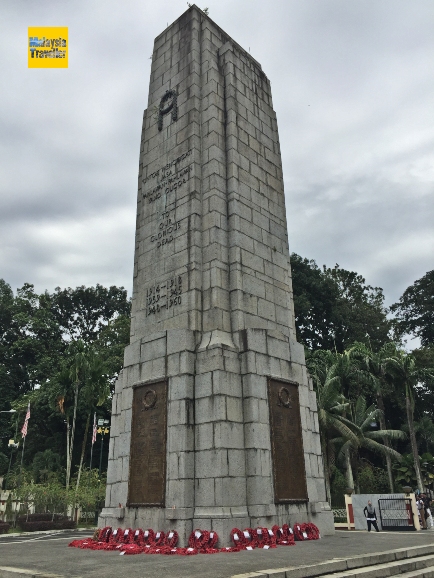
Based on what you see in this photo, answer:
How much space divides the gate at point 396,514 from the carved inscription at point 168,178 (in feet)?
41.7

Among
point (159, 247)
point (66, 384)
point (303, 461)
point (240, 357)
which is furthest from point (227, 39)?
point (66, 384)

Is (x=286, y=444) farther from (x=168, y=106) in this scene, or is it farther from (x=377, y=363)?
(x=377, y=363)

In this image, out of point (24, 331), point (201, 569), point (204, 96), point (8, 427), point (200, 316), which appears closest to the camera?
point (201, 569)

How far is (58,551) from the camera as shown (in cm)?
966

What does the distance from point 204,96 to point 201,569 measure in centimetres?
1262

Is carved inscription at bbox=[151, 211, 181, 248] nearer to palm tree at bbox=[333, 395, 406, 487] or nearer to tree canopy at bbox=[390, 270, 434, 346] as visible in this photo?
palm tree at bbox=[333, 395, 406, 487]

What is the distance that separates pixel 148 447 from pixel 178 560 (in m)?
3.34

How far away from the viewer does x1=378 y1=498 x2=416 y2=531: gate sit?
1556 cm

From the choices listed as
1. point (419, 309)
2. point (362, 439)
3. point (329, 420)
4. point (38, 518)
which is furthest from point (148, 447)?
point (419, 309)

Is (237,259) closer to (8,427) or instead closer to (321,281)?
(321,281)

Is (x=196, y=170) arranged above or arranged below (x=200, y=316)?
above

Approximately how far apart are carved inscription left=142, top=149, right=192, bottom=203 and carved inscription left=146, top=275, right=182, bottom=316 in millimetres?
2978

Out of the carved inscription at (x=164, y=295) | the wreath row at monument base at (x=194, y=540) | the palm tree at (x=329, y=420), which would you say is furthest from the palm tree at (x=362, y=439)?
the carved inscription at (x=164, y=295)

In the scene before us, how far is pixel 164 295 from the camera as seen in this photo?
506 inches
